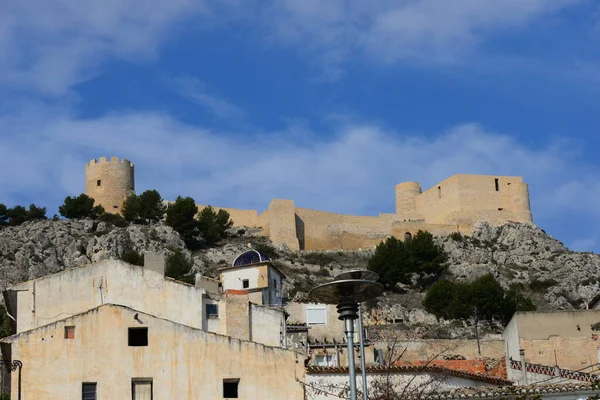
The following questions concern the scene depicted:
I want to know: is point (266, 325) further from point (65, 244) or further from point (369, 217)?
point (369, 217)

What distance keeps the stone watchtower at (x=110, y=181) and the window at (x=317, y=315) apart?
57.5m

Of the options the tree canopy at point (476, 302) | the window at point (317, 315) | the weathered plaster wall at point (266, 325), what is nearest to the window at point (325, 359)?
the weathered plaster wall at point (266, 325)

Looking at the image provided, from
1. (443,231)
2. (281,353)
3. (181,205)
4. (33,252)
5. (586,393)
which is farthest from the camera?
(443,231)

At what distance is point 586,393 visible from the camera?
1142 inches

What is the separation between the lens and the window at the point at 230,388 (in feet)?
98.5

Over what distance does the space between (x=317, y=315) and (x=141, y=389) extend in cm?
1499

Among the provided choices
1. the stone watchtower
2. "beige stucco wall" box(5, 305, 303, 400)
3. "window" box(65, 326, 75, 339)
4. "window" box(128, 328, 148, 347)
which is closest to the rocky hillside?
the stone watchtower

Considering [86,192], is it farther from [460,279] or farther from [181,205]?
[460,279]

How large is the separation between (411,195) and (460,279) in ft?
84.5

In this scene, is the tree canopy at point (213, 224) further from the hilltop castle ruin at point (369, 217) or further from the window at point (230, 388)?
the window at point (230, 388)

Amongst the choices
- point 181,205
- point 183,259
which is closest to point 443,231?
point 181,205

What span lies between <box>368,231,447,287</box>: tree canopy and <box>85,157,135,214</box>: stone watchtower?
2557 centimetres

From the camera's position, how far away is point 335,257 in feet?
319

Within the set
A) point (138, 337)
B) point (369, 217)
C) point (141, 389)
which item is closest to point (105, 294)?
point (138, 337)
